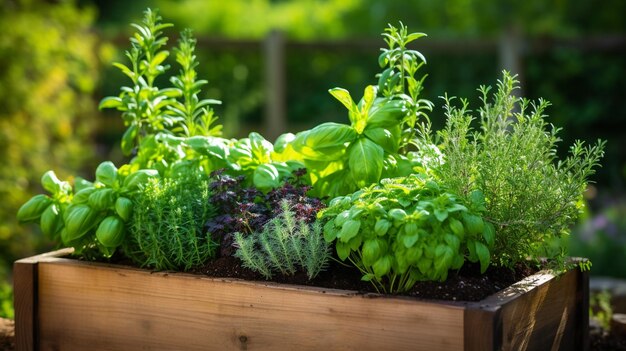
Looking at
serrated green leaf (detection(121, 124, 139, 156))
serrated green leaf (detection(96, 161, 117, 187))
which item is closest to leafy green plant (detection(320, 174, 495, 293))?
serrated green leaf (detection(96, 161, 117, 187))

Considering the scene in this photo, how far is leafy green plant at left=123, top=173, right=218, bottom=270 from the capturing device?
82.9 inches

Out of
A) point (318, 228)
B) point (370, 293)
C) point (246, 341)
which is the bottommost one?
point (246, 341)

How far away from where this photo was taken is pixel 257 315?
1.94 meters

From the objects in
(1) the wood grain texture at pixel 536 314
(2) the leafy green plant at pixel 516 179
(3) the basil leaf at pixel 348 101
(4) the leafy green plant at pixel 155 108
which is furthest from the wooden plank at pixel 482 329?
(4) the leafy green plant at pixel 155 108

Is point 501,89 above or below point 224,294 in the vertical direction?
above

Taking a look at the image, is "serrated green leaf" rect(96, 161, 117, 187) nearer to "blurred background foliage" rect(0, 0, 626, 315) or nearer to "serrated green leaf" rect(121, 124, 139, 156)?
"serrated green leaf" rect(121, 124, 139, 156)

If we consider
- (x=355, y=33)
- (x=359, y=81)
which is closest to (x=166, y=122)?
(x=359, y=81)

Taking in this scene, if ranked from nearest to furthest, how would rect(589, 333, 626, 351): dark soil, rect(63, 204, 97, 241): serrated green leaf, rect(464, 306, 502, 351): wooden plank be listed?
rect(464, 306, 502, 351): wooden plank → rect(63, 204, 97, 241): serrated green leaf → rect(589, 333, 626, 351): dark soil

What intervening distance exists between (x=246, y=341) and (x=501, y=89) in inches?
36.4

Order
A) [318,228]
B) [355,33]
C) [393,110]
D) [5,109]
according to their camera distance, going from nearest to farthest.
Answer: [318,228], [393,110], [5,109], [355,33]

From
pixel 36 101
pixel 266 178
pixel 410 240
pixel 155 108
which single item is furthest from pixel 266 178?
pixel 36 101

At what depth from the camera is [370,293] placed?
1.82 m

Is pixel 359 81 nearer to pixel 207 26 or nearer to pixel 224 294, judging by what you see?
pixel 207 26

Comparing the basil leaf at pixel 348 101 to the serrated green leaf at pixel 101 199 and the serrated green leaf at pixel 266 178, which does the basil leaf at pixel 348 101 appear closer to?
the serrated green leaf at pixel 266 178
